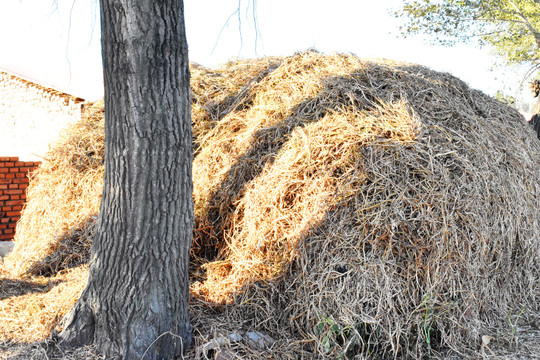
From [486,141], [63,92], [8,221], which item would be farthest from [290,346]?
[63,92]

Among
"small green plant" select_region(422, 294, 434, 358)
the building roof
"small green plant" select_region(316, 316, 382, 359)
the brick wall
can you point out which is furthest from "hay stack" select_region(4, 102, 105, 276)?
"small green plant" select_region(422, 294, 434, 358)

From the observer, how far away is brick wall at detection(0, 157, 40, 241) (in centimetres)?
711

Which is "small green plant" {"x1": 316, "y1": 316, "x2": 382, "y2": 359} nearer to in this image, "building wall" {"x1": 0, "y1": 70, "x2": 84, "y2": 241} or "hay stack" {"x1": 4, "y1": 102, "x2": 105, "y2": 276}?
"hay stack" {"x1": 4, "y1": 102, "x2": 105, "y2": 276}

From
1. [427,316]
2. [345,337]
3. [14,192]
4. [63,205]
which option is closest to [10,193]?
[14,192]

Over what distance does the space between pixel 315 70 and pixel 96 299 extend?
125 inches

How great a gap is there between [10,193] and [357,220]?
632cm

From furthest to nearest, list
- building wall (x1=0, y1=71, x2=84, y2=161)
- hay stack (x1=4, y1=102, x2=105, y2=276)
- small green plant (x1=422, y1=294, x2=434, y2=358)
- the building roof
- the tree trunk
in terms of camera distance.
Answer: building wall (x1=0, y1=71, x2=84, y2=161)
the building roof
hay stack (x1=4, y1=102, x2=105, y2=276)
small green plant (x1=422, y1=294, x2=434, y2=358)
the tree trunk

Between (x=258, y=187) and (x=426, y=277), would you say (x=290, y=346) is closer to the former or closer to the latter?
(x=426, y=277)

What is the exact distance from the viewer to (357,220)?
11.2 feet

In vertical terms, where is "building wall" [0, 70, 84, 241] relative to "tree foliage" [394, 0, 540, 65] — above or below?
below

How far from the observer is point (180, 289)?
10.3 ft

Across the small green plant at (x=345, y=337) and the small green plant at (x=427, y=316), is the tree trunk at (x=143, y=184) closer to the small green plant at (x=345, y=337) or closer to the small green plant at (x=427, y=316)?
the small green plant at (x=345, y=337)

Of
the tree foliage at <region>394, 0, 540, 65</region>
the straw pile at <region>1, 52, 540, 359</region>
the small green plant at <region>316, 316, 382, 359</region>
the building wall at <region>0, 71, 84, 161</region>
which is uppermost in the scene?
the tree foliage at <region>394, 0, 540, 65</region>

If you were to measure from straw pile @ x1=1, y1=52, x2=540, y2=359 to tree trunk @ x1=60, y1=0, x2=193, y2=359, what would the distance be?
19.5 inches
